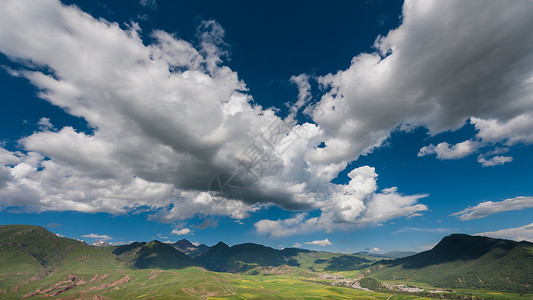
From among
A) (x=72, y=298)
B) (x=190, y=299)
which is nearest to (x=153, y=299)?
(x=190, y=299)

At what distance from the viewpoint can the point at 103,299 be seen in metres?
170

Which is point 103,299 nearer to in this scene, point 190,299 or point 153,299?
point 153,299

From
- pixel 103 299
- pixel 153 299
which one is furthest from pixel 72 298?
pixel 153 299

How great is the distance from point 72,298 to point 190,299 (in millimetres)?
84350

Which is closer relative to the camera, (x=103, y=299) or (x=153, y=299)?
(x=103, y=299)

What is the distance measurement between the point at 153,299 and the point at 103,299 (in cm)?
4086

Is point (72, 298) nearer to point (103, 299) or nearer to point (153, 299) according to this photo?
point (103, 299)

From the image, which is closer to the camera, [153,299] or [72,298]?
[72,298]

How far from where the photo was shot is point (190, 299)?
199375mm

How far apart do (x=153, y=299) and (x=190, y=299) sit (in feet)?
104

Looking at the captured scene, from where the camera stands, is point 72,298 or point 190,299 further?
point 190,299

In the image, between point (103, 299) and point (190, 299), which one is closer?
point (103, 299)

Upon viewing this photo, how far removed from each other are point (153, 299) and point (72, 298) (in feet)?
192

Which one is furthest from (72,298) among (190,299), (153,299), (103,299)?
(190,299)
